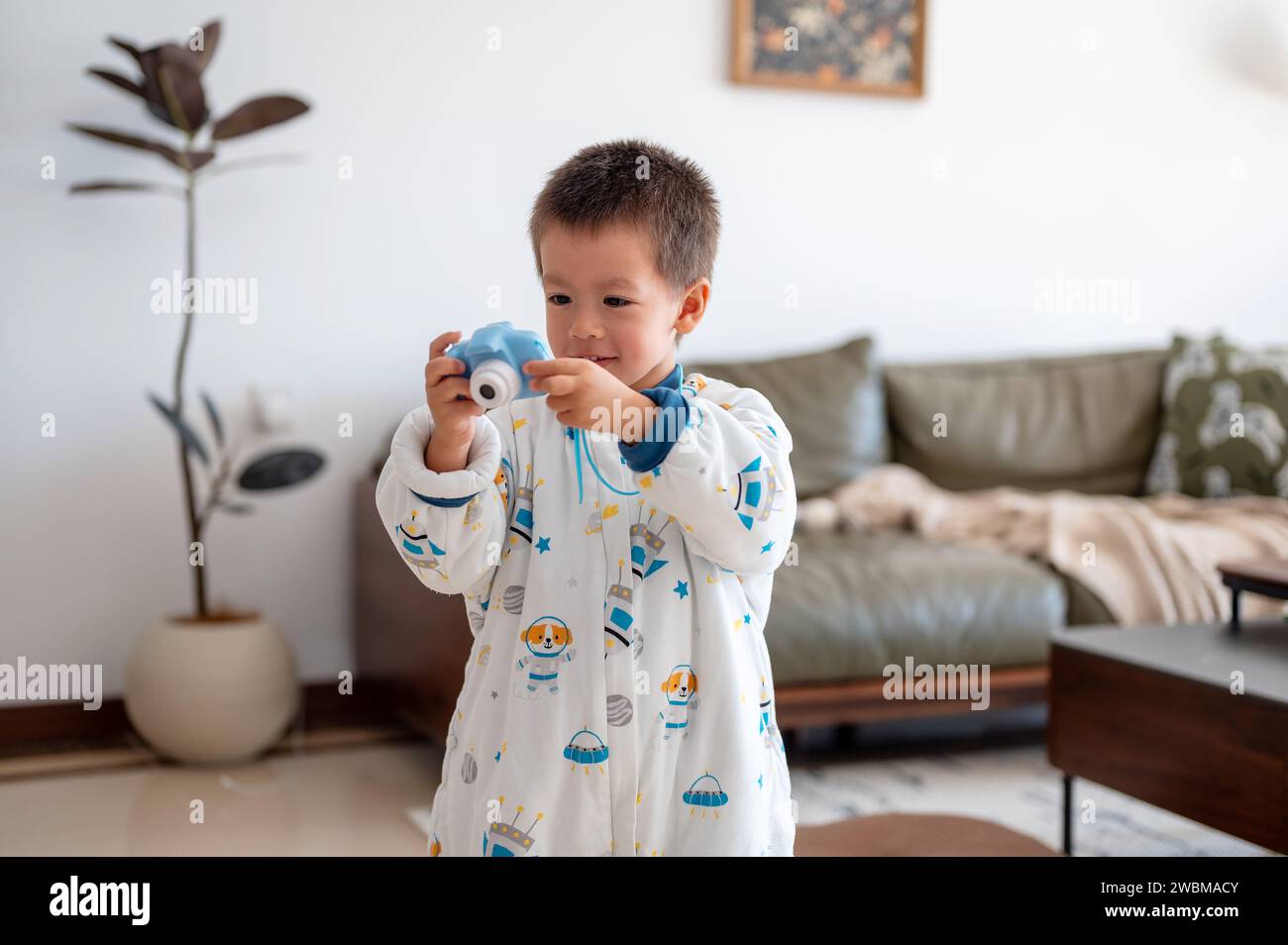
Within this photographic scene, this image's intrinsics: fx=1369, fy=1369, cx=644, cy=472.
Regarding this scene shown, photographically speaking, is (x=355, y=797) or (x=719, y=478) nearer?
(x=719, y=478)

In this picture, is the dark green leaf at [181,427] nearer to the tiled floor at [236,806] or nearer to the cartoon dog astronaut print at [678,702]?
the tiled floor at [236,806]

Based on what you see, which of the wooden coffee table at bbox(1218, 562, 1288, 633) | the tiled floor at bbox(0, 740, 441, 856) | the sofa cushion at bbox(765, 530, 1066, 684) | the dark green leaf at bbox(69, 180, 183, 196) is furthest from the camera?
the dark green leaf at bbox(69, 180, 183, 196)

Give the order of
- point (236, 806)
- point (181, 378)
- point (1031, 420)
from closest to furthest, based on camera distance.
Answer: point (236, 806) < point (181, 378) < point (1031, 420)

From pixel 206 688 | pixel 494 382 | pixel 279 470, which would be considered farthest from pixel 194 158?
pixel 494 382

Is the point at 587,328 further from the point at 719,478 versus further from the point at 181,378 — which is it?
the point at 181,378

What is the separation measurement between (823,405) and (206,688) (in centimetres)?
138

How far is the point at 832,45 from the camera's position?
3180mm

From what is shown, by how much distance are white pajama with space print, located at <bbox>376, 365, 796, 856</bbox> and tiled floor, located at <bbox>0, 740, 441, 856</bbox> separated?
1.29m

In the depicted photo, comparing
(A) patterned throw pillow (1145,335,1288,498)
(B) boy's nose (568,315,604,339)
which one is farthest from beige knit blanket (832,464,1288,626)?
(B) boy's nose (568,315,604,339)

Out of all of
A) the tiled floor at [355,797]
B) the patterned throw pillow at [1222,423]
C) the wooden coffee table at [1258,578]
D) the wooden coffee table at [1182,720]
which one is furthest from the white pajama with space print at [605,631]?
the patterned throw pillow at [1222,423]

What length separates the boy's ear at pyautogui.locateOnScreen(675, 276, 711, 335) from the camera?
3.29 feet

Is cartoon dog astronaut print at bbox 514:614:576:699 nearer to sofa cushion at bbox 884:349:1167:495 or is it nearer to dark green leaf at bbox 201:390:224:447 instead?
dark green leaf at bbox 201:390:224:447

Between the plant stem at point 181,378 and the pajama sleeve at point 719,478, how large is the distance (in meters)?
1.78
